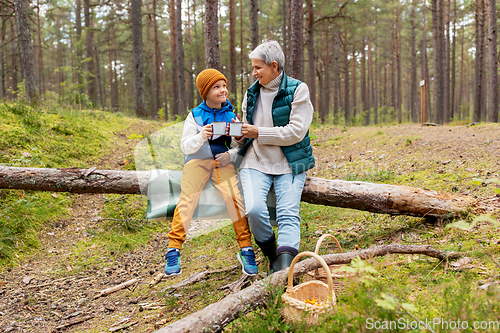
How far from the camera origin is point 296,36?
9.23m

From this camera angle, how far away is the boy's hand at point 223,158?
3.05 m

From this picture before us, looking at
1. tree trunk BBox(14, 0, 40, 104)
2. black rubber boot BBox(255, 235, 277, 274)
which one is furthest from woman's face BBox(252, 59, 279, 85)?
tree trunk BBox(14, 0, 40, 104)

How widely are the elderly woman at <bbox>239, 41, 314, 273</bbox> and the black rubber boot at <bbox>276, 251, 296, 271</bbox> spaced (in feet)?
0.88

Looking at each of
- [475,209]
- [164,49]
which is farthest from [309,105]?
[164,49]

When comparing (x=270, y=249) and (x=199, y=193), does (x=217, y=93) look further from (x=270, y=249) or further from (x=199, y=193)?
(x=270, y=249)

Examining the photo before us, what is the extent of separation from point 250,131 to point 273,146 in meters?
0.30

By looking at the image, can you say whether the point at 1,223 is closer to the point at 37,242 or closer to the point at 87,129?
the point at 37,242

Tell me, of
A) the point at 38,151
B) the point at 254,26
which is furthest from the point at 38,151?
the point at 254,26

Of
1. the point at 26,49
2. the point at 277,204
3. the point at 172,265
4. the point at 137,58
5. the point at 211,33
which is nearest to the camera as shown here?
the point at 172,265

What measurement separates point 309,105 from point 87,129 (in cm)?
598

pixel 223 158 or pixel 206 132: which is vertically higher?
pixel 206 132

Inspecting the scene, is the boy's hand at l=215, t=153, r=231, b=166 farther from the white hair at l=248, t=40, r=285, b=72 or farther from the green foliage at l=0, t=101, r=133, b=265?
the green foliage at l=0, t=101, r=133, b=265

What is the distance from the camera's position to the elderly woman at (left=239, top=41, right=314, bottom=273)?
2.85 m

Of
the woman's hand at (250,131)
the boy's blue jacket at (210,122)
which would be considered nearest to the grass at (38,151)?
the boy's blue jacket at (210,122)
